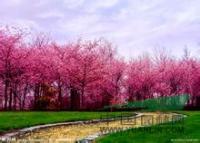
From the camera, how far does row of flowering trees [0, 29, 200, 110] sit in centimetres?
4662

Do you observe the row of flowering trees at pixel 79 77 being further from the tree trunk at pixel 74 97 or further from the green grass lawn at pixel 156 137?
the green grass lawn at pixel 156 137

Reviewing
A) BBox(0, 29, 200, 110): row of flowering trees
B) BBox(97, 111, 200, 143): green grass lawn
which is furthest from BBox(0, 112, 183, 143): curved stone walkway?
BBox(0, 29, 200, 110): row of flowering trees

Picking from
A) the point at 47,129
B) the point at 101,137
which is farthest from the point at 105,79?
the point at 101,137

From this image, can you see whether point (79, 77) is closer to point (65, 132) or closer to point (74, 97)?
point (74, 97)

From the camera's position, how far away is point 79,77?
5097cm

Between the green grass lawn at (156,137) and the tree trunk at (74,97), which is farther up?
the tree trunk at (74,97)

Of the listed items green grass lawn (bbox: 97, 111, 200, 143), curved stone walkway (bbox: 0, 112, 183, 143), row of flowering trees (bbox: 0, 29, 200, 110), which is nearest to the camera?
green grass lawn (bbox: 97, 111, 200, 143)


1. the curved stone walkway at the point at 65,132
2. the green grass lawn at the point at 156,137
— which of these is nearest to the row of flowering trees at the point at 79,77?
the curved stone walkway at the point at 65,132

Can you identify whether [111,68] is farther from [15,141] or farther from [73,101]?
[15,141]

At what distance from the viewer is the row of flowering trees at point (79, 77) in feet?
153

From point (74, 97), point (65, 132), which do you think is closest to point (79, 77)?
point (74, 97)

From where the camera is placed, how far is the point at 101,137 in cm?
1456

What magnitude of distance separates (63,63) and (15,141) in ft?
122

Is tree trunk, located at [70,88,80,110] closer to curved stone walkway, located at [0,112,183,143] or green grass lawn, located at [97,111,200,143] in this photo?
curved stone walkway, located at [0,112,183,143]
